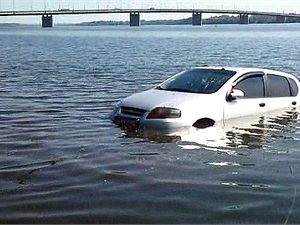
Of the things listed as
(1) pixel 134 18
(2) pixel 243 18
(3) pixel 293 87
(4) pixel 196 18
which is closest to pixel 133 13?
(1) pixel 134 18

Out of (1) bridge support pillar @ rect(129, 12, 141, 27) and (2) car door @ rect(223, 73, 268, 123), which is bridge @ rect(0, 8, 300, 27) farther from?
(2) car door @ rect(223, 73, 268, 123)

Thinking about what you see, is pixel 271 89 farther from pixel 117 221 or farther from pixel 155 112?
pixel 117 221

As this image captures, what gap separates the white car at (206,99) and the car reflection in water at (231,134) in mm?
138

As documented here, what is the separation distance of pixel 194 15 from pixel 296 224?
114m

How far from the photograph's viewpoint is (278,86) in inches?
520

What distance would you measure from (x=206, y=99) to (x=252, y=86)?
5.45ft

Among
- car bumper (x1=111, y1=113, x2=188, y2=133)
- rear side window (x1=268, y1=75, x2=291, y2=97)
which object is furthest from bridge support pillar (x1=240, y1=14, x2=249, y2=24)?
car bumper (x1=111, y1=113, x2=188, y2=133)

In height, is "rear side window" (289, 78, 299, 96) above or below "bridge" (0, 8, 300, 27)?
above

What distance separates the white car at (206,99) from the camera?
10.9 m

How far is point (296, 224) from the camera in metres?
6.20

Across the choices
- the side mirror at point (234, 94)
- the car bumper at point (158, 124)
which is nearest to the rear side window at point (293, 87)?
the side mirror at point (234, 94)

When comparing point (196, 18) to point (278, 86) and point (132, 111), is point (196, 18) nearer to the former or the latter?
point (278, 86)

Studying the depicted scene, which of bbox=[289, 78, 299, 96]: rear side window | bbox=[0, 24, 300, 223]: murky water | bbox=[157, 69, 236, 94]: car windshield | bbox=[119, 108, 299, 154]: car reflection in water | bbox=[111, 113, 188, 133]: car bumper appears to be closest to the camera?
bbox=[0, 24, 300, 223]: murky water

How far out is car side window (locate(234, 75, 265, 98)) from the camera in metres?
12.3
